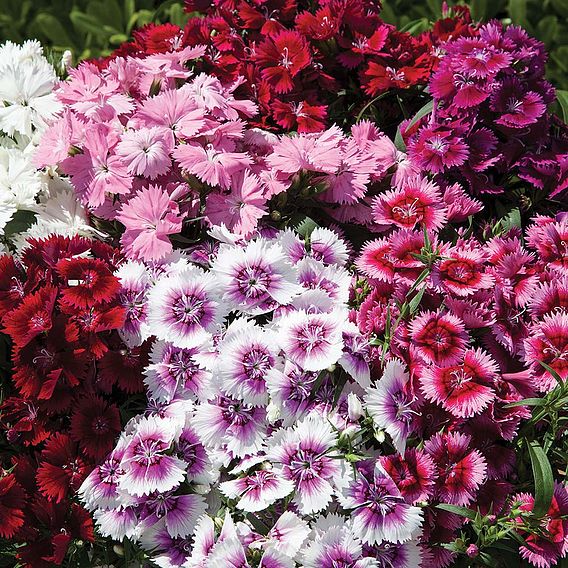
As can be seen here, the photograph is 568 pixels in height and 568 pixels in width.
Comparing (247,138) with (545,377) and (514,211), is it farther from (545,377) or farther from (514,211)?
(545,377)

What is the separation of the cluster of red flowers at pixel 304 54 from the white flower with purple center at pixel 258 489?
Answer: 0.87 meters

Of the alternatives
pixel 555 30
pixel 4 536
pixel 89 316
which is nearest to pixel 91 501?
pixel 4 536

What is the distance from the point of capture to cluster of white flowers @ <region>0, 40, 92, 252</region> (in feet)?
6.02

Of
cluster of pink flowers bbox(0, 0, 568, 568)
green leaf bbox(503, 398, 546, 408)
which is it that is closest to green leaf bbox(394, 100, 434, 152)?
cluster of pink flowers bbox(0, 0, 568, 568)

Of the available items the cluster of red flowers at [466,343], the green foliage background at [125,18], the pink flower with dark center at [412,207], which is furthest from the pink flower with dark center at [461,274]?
the green foliage background at [125,18]

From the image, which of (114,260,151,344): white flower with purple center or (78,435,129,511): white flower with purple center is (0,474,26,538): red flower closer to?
(78,435,129,511): white flower with purple center

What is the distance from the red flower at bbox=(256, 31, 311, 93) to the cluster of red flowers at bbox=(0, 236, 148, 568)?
→ 2.29 feet

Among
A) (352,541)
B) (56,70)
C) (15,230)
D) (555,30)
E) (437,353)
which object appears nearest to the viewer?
(352,541)

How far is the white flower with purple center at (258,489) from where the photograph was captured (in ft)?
4.75

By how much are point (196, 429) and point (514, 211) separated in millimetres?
920

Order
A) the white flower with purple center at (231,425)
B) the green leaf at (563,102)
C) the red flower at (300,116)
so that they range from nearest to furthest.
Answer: the white flower with purple center at (231,425)
the red flower at (300,116)
the green leaf at (563,102)

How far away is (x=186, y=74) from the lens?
1964 millimetres

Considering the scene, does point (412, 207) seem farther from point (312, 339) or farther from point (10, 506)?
point (10, 506)

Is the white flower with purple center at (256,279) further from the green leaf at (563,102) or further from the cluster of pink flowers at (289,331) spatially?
the green leaf at (563,102)
